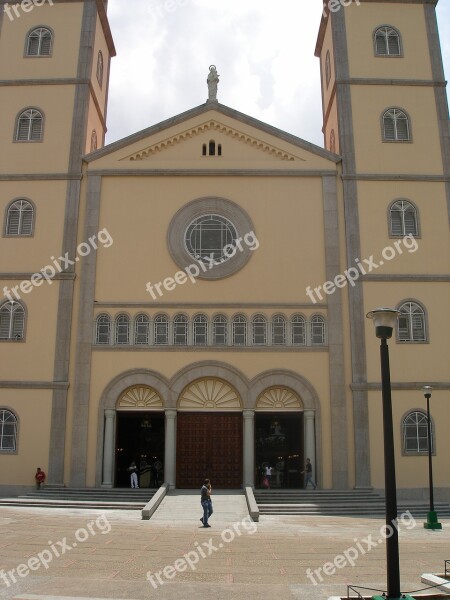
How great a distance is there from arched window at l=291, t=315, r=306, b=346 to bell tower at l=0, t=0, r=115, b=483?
31.6ft

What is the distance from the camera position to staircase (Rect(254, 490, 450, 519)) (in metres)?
24.2

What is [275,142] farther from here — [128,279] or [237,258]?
[128,279]

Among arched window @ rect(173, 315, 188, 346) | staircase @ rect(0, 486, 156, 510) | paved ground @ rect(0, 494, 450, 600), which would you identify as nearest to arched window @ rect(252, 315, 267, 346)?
arched window @ rect(173, 315, 188, 346)

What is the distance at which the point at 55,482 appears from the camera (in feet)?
89.8

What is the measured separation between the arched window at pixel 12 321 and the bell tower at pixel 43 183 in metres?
0.05

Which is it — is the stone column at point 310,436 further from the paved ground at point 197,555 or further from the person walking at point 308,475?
the paved ground at point 197,555

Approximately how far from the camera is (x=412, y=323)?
28906 millimetres

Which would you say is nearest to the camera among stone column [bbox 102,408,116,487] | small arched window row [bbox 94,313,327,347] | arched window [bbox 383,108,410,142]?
stone column [bbox 102,408,116,487]

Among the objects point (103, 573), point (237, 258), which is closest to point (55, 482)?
point (237, 258)

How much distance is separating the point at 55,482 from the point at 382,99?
2281cm

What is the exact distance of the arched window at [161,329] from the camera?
28.8 metres

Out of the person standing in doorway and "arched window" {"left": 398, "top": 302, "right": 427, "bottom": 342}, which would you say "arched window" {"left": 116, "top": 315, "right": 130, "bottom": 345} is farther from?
"arched window" {"left": 398, "top": 302, "right": 427, "bottom": 342}

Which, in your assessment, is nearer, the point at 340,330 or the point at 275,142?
the point at 340,330

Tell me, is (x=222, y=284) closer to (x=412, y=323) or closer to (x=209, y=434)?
(x=209, y=434)
